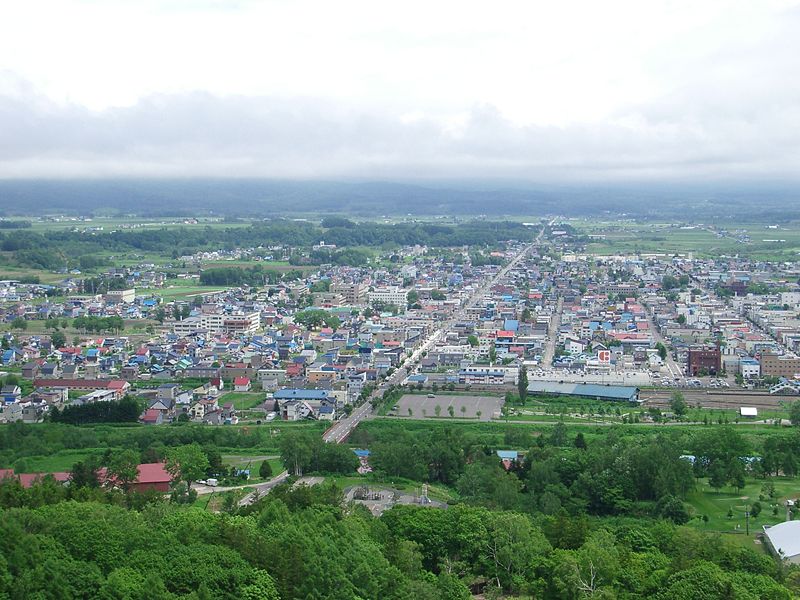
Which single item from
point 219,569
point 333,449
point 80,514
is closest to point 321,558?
point 219,569

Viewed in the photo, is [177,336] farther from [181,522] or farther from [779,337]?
[181,522]

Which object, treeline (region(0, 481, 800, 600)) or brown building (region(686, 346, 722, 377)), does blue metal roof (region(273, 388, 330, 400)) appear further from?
brown building (region(686, 346, 722, 377))

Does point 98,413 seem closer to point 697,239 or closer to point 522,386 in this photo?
point 522,386

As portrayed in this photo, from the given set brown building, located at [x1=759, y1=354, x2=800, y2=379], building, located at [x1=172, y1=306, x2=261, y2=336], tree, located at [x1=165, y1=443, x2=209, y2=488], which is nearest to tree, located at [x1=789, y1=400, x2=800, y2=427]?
brown building, located at [x1=759, y1=354, x2=800, y2=379]

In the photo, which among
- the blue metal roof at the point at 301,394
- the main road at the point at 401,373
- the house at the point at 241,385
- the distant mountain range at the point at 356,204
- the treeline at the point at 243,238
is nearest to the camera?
the main road at the point at 401,373

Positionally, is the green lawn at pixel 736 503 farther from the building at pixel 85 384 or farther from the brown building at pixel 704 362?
the building at pixel 85 384

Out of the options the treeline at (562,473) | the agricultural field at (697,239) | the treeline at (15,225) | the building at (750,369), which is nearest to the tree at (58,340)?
the treeline at (562,473)
